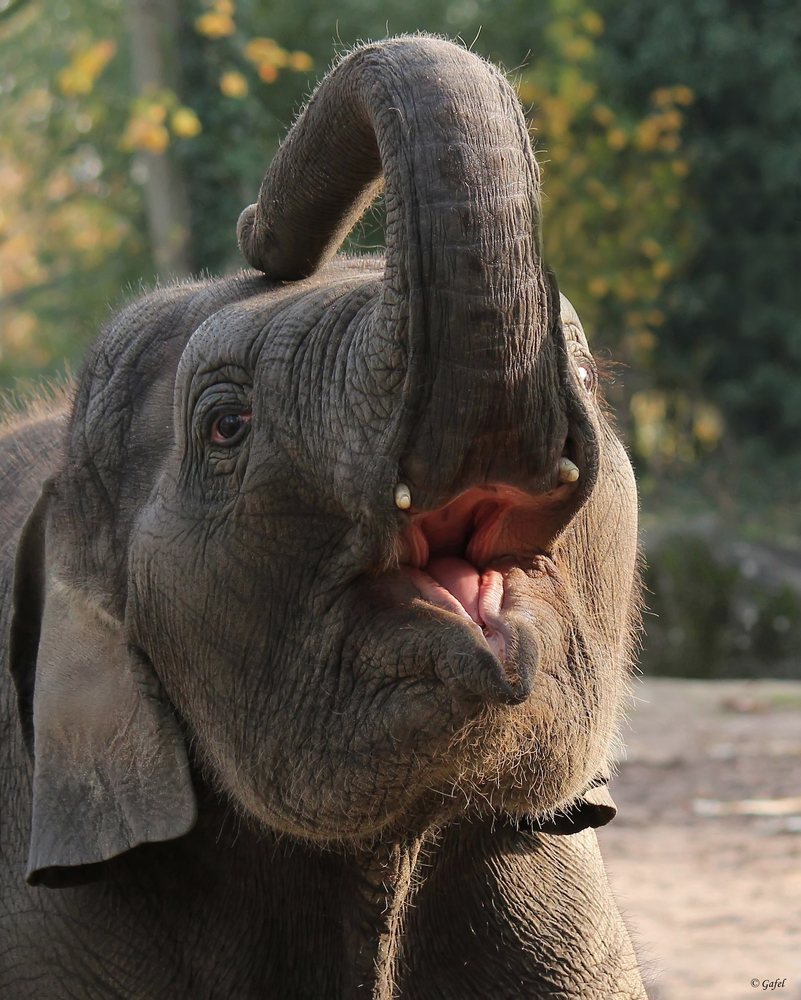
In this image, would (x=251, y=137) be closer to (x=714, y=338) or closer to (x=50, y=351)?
(x=714, y=338)

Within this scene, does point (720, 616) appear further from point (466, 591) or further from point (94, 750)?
point (466, 591)

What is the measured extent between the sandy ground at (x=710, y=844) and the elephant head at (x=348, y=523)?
1.22 metres

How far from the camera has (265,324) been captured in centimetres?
225

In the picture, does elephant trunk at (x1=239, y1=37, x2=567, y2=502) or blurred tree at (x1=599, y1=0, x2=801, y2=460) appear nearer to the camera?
elephant trunk at (x1=239, y1=37, x2=567, y2=502)

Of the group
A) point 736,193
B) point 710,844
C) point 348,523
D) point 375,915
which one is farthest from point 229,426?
point 736,193

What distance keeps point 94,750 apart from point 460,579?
803 mm

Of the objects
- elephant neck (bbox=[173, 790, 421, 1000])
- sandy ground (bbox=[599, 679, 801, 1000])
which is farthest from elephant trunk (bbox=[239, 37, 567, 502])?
sandy ground (bbox=[599, 679, 801, 1000])

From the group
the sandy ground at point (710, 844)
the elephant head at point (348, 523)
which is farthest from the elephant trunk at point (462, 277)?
the sandy ground at point (710, 844)

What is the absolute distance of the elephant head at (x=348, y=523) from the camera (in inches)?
70.1

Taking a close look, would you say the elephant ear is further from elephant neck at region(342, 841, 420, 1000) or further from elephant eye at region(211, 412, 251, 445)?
elephant eye at region(211, 412, 251, 445)

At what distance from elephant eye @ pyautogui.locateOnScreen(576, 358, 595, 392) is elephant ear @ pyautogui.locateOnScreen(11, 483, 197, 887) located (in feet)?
2.72

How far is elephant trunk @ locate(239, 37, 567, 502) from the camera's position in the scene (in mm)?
1744

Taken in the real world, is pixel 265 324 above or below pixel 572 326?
above

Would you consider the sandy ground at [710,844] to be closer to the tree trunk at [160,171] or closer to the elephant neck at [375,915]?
the elephant neck at [375,915]
